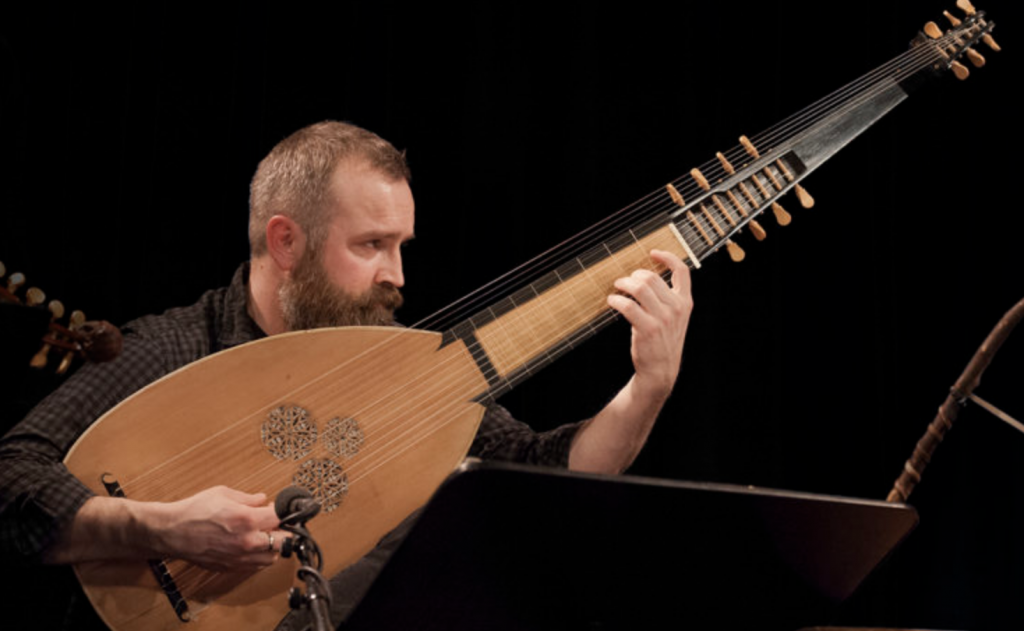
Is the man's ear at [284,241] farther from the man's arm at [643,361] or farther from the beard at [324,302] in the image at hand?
the man's arm at [643,361]

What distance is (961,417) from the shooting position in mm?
3025

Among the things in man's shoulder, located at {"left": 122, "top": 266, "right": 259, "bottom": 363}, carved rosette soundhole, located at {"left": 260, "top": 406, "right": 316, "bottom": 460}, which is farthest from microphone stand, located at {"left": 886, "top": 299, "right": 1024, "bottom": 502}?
man's shoulder, located at {"left": 122, "top": 266, "right": 259, "bottom": 363}

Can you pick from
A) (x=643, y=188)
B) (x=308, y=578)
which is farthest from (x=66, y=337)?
(x=643, y=188)

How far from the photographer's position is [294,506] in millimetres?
1097

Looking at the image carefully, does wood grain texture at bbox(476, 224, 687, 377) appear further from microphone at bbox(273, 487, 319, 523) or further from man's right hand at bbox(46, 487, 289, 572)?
microphone at bbox(273, 487, 319, 523)

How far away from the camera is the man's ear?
195 centimetres

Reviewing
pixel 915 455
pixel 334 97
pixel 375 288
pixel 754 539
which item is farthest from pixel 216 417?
pixel 915 455

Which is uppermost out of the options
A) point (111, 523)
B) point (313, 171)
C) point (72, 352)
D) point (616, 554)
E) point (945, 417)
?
point (313, 171)

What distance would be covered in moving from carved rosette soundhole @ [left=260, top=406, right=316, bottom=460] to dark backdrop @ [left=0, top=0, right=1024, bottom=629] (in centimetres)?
94

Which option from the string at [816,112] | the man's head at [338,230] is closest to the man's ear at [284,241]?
the man's head at [338,230]

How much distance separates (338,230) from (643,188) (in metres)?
1.19

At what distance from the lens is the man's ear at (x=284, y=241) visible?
1.95 meters

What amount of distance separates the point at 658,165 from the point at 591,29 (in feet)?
1.51

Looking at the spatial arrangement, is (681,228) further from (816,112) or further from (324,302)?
(324,302)
